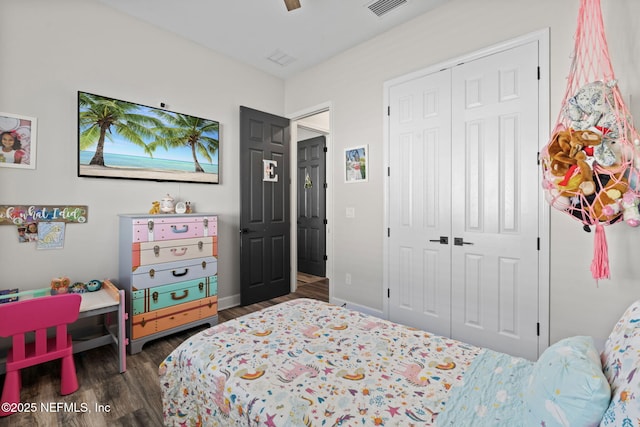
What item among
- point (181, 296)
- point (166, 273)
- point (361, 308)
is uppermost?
point (166, 273)

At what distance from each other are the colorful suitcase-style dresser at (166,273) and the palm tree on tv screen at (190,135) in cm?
80

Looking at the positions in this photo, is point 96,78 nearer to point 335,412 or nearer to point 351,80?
point 351,80

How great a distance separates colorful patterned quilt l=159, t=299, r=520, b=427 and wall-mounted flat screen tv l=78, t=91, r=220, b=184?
2040 millimetres

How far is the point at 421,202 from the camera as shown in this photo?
2.84 metres

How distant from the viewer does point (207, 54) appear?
343cm

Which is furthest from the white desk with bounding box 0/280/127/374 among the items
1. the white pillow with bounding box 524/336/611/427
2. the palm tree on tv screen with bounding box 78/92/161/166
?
the white pillow with bounding box 524/336/611/427

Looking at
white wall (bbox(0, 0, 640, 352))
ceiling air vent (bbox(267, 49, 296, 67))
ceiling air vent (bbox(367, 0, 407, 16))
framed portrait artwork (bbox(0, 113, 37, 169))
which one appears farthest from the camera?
ceiling air vent (bbox(267, 49, 296, 67))

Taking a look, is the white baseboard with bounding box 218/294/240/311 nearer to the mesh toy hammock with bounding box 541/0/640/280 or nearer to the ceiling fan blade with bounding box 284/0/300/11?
the ceiling fan blade with bounding box 284/0/300/11

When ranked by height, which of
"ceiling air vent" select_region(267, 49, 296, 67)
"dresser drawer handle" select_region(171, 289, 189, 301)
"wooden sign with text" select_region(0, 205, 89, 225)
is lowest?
"dresser drawer handle" select_region(171, 289, 189, 301)

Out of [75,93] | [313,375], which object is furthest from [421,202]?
[75,93]

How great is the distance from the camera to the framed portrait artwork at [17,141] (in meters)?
2.24

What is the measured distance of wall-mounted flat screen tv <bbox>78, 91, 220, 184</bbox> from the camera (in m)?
2.61

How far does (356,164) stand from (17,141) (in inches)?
116

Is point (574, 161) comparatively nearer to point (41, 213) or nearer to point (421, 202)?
point (421, 202)
